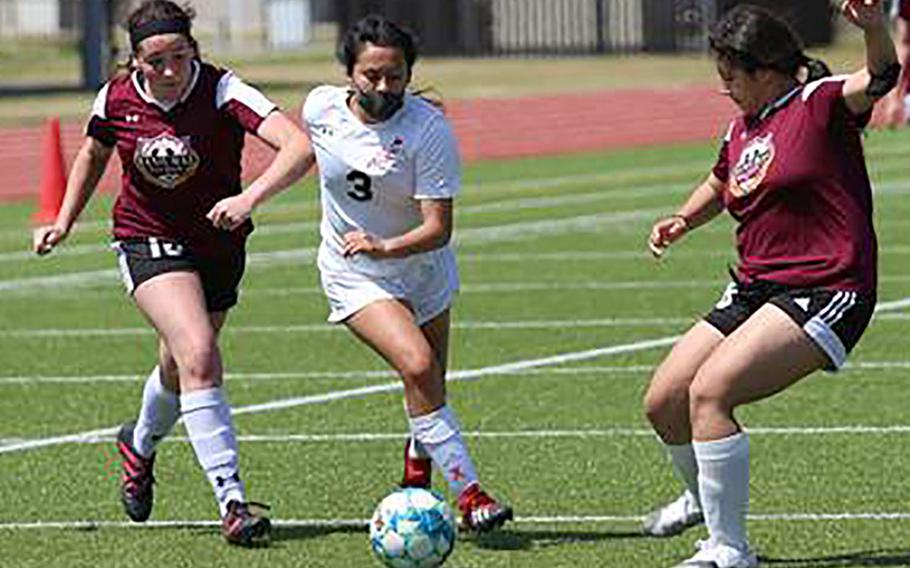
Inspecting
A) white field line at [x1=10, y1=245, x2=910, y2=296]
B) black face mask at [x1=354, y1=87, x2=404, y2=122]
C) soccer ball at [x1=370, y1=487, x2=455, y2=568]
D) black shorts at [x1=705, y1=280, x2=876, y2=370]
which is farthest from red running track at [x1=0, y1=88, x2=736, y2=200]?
black shorts at [x1=705, y1=280, x2=876, y2=370]

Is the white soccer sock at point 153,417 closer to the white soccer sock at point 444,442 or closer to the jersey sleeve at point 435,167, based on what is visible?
the white soccer sock at point 444,442

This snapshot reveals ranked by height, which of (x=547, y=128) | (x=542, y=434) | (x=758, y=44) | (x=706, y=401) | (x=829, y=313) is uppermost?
(x=758, y=44)

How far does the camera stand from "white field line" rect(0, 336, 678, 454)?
1298cm

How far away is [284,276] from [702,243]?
3385mm

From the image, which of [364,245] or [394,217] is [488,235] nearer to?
[394,217]

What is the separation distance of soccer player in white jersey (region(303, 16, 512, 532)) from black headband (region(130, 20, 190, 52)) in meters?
0.55

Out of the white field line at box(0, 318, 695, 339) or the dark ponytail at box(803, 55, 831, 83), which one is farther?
the white field line at box(0, 318, 695, 339)

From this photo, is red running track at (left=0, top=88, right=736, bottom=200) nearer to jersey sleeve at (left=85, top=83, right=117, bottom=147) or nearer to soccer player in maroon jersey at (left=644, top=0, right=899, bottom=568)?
jersey sleeve at (left=85, top=83, right=117, bottom=147)

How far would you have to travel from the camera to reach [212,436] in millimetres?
10305

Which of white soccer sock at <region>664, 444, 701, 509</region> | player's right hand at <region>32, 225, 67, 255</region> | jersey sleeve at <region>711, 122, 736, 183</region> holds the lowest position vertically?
white soccer sock at <region>664, 444, 701, 509</region>

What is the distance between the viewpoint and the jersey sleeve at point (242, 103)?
34.5 feet

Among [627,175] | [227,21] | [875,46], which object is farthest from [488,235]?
[227,21]

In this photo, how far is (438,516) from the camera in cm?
947

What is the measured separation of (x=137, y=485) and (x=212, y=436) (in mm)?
659
